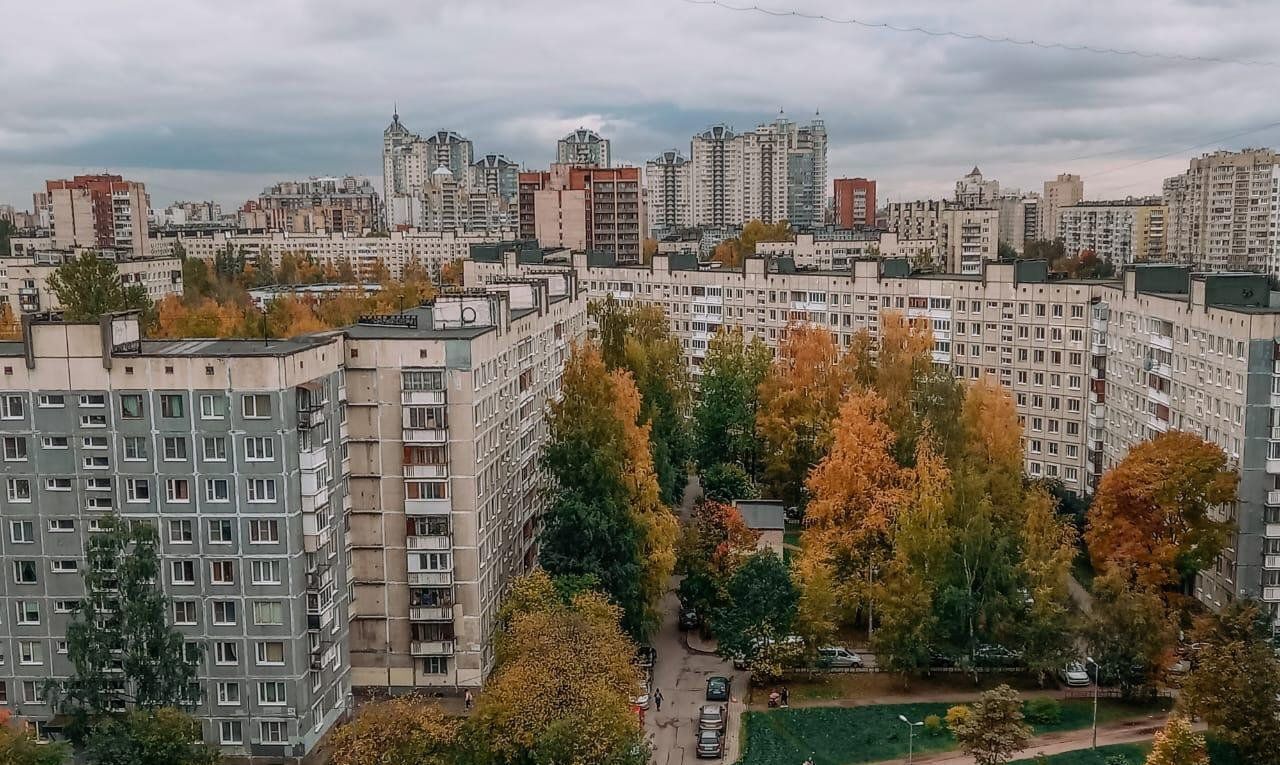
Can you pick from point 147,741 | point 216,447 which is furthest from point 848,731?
point 216,447

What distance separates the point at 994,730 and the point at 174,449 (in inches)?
949

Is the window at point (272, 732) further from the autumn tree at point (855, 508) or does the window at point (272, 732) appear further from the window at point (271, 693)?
the autumn tree at point (855, 508)

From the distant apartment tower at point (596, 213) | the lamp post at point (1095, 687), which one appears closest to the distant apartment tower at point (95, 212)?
the distant apartment tower at point (596, 213)

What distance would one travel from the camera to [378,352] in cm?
3538

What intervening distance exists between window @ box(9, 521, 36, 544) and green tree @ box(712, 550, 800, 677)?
21.9 m

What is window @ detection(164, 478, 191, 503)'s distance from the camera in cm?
3189

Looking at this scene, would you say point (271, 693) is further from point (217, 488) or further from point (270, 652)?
point (217, 488)

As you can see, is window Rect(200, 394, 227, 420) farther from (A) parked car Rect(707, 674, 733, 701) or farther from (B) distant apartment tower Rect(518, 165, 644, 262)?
(B) distant apartment tower Rect(518, 165, 644, 262)

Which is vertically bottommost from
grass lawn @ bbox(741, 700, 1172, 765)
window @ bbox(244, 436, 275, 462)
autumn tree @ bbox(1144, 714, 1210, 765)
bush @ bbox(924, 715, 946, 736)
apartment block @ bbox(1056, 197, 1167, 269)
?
grass lawn @ bbox(741, 700, 1172, 765)

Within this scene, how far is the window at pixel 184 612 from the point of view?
32.4 metres

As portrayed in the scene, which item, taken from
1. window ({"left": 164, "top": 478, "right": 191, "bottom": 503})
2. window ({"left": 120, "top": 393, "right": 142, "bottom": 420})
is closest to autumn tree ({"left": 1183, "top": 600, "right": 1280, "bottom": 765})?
window ({"left": 164, "top": 478, "right": 191, "bottom": 503})

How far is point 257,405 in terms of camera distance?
31375 millimetres

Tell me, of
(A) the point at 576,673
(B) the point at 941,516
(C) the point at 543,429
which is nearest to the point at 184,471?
(A) the point at 576,673

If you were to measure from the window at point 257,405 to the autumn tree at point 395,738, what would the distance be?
8.54 m
